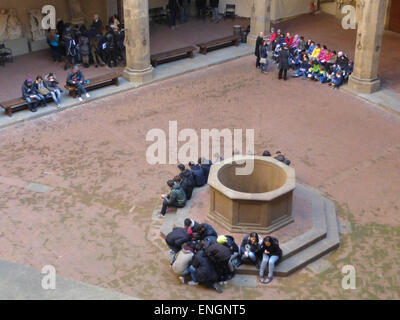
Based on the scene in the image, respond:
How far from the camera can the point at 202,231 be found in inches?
481

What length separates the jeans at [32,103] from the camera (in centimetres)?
1848

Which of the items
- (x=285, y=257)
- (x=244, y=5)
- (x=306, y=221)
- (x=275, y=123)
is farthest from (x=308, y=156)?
(x=244, y=5)

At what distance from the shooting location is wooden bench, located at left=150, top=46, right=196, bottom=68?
21.9 meters

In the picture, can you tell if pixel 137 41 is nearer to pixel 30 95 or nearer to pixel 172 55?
pixel 172 55

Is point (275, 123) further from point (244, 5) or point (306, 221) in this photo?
point (244, 5)

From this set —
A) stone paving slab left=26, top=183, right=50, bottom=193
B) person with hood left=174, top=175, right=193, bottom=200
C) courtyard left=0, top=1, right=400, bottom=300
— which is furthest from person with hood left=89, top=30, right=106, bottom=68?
person with hood left=174, top=175, right=193, bottom=200

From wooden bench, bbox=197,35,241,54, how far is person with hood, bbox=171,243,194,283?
41.4 ft

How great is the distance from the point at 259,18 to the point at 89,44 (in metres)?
6.40

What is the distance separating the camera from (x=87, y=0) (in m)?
24.0

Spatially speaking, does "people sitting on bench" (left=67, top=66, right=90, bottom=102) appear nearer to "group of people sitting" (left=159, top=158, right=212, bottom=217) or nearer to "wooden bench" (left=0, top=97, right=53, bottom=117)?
"wooden bench" (left=0, top=97, right=53, bottom=117)

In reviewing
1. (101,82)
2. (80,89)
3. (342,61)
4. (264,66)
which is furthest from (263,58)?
(80,89)

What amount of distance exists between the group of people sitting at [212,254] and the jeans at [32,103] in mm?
8232

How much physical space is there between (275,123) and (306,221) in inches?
211

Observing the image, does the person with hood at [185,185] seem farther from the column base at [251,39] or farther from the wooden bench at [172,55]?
the column base at [251,39]
